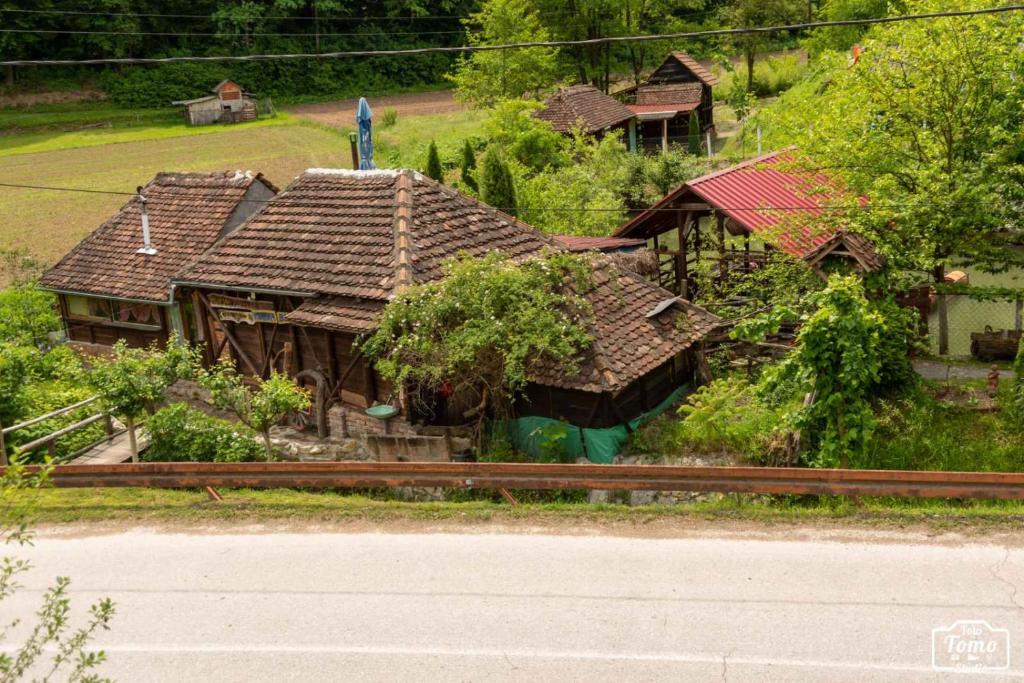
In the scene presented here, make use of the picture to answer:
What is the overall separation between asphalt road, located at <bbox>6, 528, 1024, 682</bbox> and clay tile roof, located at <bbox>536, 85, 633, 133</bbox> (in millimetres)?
31611

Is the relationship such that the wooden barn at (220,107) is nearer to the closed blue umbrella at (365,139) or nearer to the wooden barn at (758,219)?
the wooden barn at (758,219)

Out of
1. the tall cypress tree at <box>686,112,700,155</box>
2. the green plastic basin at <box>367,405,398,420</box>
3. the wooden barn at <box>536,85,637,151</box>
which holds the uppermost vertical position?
the wooden barn at <box>536,85,637,151</box>

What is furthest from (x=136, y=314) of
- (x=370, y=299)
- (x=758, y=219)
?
(x=758, y=219)

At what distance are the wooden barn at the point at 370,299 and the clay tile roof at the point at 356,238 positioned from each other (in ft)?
0.10

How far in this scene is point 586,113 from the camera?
45812 mm

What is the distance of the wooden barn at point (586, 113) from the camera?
43875 millimetres

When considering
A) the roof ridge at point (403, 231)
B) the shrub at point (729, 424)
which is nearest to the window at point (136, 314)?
the roof ridge at point (403, 231)

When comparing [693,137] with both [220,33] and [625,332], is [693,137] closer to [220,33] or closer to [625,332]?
[625,332]

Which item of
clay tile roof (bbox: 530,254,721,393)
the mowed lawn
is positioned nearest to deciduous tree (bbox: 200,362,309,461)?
clay tile roof (bbox: 530,254,721,393)

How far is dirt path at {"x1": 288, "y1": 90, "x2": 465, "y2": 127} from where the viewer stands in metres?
63.7

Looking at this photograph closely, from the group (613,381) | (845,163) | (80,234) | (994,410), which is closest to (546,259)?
(613,381)

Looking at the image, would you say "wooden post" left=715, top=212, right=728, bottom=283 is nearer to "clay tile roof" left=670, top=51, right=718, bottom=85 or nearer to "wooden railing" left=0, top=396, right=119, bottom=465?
"wooden railing" left=0, top=396, right=119, bottom=465

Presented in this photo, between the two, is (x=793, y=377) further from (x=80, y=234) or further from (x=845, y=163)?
(x=80, y=234)

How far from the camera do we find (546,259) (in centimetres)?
1895
